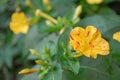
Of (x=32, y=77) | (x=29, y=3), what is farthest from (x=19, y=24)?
(x=32, y=77)

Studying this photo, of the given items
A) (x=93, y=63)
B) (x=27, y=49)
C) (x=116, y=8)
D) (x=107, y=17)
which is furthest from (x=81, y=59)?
(x=116, y=8)

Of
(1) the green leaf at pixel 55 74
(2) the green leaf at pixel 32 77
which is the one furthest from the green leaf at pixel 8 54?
(1) the green leaf at pixel 55 74

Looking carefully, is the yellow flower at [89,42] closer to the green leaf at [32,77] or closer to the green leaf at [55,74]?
the green leaf at [55,74]

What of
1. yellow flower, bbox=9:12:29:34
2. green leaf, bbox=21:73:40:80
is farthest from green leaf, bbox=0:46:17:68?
green leaf, bbox=21:73:40:80

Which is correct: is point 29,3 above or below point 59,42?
above

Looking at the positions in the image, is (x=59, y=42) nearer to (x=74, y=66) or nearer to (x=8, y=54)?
(x=74, y=66)

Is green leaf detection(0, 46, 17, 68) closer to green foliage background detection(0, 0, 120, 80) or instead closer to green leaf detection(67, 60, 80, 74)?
green foliage background detection(0, 0, 120, 80)
